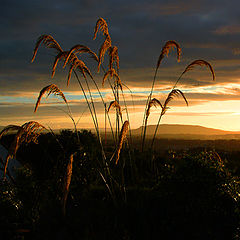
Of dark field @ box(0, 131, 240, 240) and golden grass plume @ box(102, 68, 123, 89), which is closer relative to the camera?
dark field @ box(0, 131, 240, 240)

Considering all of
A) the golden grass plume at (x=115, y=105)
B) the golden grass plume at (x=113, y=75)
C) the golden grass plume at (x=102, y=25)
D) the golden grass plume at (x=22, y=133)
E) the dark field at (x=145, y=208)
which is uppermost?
the golden grass plume at (x=102, y=25)

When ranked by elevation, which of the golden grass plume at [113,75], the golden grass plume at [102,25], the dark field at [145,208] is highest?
the golden grass plume at [102,25]

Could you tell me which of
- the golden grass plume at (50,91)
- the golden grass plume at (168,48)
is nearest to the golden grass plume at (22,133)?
the golden grass plume at (50,91)

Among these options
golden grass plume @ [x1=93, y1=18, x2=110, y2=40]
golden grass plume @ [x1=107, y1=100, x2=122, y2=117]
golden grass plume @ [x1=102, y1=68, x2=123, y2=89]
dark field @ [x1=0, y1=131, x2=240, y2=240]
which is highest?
golden grass plume @ [x1=93, y1=18, x2=110, y2=40]

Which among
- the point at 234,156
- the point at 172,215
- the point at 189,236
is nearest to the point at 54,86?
the point at 172,215

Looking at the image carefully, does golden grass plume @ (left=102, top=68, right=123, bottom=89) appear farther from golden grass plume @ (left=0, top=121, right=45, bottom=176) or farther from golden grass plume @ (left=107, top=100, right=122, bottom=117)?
golden grass plume @ (left=0, top=121, right=45, bottom=176)

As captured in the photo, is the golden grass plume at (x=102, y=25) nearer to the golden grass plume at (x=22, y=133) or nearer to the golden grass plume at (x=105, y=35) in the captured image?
the golden grass plume at (x=105, y=35)

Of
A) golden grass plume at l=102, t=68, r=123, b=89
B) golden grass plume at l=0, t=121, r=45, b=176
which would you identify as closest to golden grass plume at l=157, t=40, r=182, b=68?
golden grass plume at l=102, t=68, r=123, b=89

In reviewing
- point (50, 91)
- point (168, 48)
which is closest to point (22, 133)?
point (50, 91)

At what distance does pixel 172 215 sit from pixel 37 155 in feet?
11.9

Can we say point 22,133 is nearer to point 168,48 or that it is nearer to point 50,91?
point 50,91

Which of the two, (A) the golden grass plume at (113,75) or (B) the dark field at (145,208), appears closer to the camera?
(B) the dark field at (145,208)

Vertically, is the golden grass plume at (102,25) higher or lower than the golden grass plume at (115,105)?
higher

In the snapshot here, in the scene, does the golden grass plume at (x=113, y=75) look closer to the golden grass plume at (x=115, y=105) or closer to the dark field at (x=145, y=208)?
the golden grass plume at (x=115, y=105)
